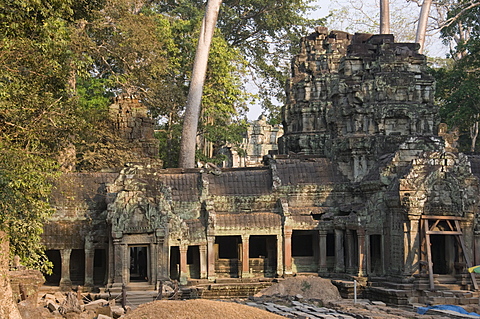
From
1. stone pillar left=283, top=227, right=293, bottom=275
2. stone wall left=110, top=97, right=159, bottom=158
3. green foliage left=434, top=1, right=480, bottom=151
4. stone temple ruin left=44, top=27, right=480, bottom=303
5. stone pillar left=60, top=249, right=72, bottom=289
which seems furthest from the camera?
green foliage left=434, top=1, right=480, bottom=151

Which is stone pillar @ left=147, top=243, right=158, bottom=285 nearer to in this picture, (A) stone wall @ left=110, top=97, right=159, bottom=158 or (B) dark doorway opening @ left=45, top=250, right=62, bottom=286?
(B) dark doorway opening @ left=45, top=250, right=62, bottom=286

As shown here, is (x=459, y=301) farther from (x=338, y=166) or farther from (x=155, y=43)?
(x=155, y=43)

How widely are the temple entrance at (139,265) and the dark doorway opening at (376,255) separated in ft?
28.9

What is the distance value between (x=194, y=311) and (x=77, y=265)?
13.5 metres

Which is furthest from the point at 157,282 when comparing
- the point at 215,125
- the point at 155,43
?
the point at 215,125

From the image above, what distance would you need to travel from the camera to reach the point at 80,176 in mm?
29391

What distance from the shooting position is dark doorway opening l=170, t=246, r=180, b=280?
29125mm

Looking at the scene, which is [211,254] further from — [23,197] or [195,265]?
[23,197]

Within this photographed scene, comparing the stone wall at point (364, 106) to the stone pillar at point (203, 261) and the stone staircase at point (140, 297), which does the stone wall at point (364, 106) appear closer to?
the stone pillar at point (203, 261)

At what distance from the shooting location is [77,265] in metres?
29.1

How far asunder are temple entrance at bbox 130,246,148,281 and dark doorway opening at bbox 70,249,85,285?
6.45ft

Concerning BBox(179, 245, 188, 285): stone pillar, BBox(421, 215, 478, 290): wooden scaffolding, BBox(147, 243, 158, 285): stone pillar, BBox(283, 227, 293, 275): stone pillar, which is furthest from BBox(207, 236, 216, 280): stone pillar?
BBox(421, 215, 478, 290): wooden scaffolding

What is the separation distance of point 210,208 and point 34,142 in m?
11.1

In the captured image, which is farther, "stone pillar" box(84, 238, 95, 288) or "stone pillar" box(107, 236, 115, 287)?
"stone pillar" box(84, 238, 95, 288)
